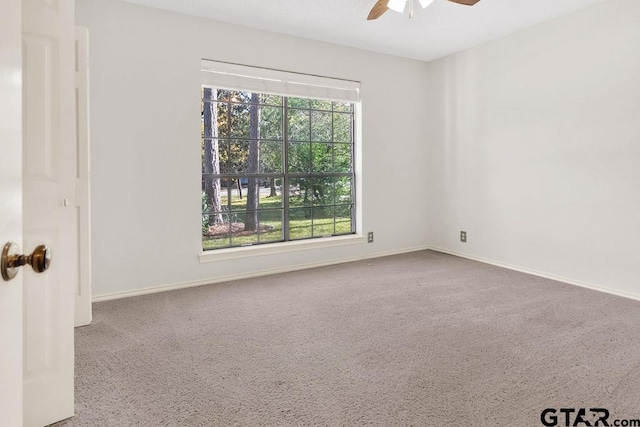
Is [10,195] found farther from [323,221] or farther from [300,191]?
[323,221]

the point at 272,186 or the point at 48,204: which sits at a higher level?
the point at 272,186

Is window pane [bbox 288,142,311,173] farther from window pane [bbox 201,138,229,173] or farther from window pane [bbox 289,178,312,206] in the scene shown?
window pane [bbox 201,138,229,173]

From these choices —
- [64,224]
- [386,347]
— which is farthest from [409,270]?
[64,224]

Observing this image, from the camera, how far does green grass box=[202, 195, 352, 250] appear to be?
13.6 ft

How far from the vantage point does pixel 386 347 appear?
2432mm

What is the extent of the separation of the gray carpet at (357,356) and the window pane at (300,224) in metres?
0.93

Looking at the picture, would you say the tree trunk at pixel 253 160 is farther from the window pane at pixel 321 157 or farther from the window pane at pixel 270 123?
the window pane at pixel 321 157

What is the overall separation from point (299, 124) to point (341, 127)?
0.59 metres

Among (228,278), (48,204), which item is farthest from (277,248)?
(48,204)

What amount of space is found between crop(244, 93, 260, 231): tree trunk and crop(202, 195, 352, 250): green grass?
0.22 feet

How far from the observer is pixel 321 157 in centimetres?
468

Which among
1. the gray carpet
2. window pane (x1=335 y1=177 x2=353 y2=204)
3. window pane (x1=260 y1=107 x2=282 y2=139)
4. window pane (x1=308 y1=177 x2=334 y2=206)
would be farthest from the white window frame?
the gray carpet

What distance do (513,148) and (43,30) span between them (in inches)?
165

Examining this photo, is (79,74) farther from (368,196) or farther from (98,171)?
(368,196)
